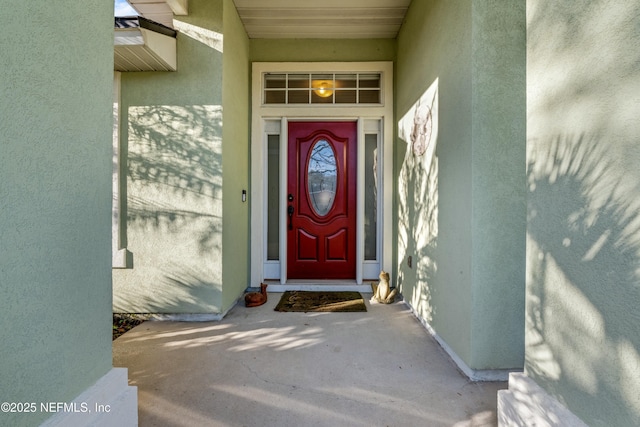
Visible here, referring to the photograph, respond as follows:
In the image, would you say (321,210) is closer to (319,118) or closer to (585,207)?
(319,118)

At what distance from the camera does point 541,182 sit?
1188 mm

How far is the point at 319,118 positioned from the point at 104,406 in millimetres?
3262

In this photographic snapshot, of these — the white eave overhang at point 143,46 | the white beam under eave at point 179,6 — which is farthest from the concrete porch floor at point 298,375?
the white beam under eave at point 179,6

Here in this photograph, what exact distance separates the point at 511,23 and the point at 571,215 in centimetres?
Answer: 131

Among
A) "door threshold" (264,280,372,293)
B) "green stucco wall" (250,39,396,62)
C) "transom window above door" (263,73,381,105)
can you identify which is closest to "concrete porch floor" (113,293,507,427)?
"door threshold" (264,280,372,293)

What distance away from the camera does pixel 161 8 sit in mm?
2834

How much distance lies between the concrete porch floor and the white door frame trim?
101 cm

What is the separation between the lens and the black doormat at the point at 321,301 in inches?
119

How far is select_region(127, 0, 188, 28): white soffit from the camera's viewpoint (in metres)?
2.61

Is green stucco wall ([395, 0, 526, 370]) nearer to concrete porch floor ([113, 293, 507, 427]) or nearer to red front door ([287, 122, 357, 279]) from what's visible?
concrete porch floor ([113, 293, 507, 427])

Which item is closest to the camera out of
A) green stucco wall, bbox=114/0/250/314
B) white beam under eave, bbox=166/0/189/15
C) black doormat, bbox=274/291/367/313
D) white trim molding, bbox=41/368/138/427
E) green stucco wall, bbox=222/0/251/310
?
white trim molding, bbox=41/368/138/427

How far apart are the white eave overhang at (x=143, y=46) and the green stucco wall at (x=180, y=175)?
0.09 m

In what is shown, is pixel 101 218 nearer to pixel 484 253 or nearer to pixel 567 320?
pixel 567 320

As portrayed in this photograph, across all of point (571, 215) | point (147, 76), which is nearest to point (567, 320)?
point (571, 215)
